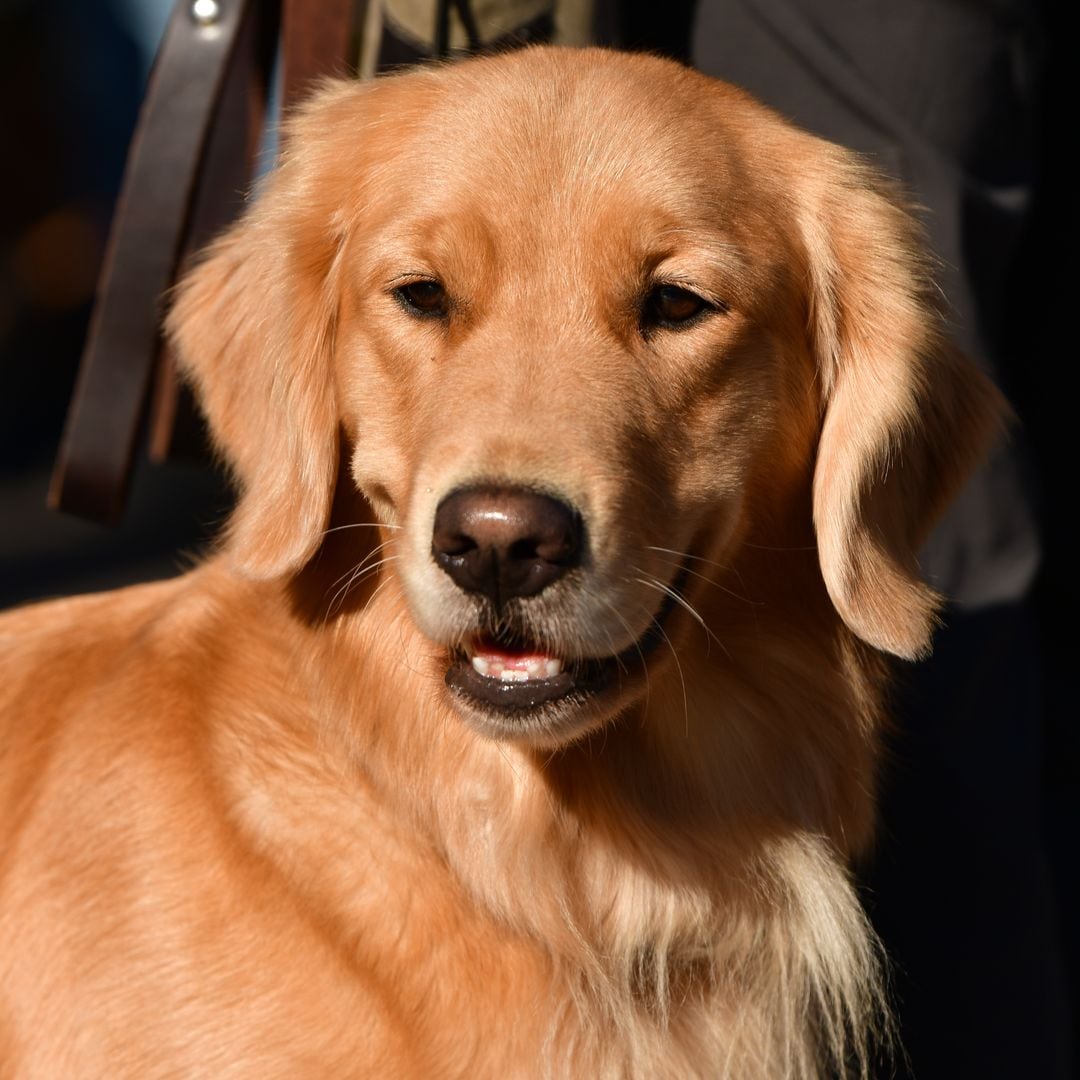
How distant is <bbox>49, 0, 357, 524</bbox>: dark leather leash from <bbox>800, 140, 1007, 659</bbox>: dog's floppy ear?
3.79ft

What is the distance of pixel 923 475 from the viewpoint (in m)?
2.52

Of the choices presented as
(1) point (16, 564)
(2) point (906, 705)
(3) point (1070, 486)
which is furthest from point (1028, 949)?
(1) point (16, 564)

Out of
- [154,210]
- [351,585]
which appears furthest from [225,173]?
[351,585]

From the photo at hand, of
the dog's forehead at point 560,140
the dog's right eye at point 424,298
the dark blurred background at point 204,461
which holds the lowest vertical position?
the dark blurred background at point 204,461

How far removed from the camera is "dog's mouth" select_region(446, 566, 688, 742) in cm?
208

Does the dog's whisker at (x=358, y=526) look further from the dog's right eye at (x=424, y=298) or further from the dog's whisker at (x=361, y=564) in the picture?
the dog's right eye at (x=424, y=298)

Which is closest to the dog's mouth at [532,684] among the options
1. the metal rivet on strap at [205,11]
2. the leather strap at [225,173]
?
the leather strap at [225,173]

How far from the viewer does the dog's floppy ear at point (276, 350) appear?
2414 mm

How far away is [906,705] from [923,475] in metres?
0.91

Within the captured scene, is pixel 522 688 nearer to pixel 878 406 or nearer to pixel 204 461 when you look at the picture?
pixel 878 406

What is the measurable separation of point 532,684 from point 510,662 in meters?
0.06

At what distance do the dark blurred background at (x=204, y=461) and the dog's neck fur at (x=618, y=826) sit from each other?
60cm

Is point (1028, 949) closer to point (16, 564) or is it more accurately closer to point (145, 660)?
point (145, 660)

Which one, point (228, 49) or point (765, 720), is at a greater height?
point (228, 49)
